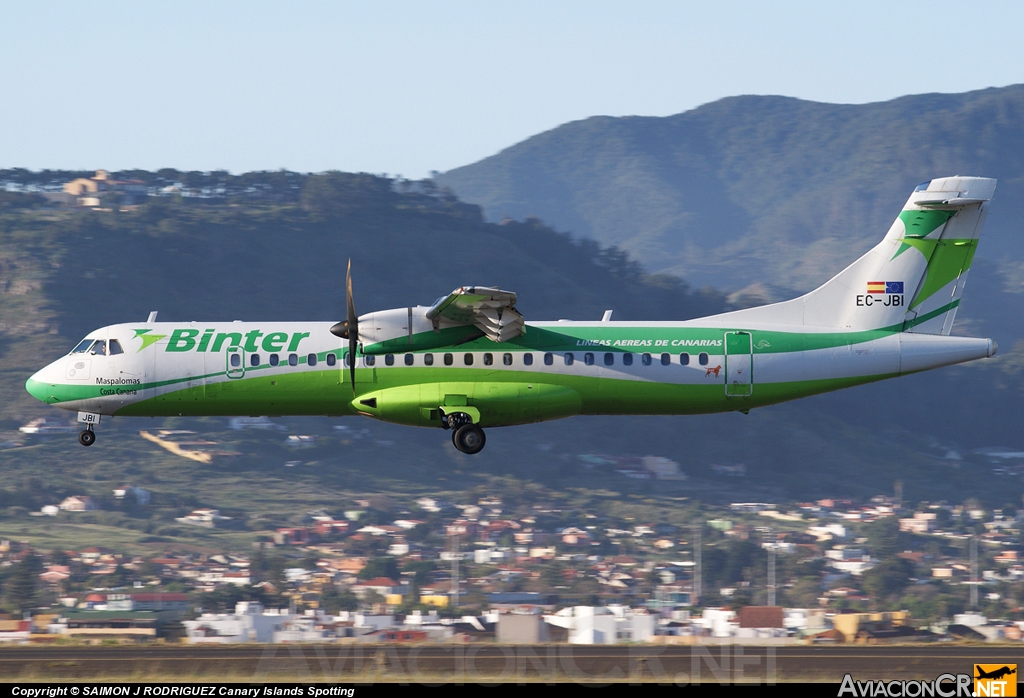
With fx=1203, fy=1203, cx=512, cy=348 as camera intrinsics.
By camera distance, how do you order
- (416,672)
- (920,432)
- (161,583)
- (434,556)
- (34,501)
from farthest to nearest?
(920,432), (34,501), (434,556), (161,583), (416,672)

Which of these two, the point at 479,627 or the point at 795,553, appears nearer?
the point at 479,627

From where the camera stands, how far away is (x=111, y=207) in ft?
569

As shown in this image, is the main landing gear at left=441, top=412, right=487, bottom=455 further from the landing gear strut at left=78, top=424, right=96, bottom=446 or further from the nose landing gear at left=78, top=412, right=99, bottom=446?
the landing gear strut at left=78, top=424, right=96, bottom=446

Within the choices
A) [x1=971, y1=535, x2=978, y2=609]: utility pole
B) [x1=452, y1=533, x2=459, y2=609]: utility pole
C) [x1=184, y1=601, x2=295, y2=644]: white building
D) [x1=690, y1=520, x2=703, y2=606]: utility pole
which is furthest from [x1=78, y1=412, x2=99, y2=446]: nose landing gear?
[x1=971, y1=535, x2=978, y2=609]: utility pole

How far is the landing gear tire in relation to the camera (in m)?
30.2

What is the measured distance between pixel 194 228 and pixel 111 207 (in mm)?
14780

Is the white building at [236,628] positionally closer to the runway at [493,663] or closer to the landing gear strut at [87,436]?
the landing gear strut at [87,436]

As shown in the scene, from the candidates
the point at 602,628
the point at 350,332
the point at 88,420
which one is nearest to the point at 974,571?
the point at 602,628

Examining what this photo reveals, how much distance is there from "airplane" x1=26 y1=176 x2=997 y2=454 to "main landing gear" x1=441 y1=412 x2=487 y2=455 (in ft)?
0.10

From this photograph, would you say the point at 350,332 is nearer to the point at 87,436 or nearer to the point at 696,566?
the point at 87,436

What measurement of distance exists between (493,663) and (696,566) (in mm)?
65627

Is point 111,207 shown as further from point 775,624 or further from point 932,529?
point 775,624

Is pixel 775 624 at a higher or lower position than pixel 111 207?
lower

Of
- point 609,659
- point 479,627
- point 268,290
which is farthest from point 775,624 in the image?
point 268,290
